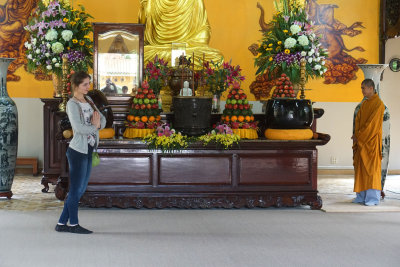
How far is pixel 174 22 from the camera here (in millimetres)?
7398

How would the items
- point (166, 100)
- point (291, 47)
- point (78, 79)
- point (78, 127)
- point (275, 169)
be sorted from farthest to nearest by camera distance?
point (166, 100) → point (291, 47) → point (275, 169) → point (78, 79) → point (78, 127)

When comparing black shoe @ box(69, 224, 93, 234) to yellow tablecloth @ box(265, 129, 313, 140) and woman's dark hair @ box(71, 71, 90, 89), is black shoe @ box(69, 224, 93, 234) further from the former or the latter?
yellow tablecloth @ box(265, 129, 313, 140)

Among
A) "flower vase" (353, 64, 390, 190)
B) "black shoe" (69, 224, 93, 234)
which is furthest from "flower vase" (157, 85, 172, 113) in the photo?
"black shoe" (69, 224, 93, 234)

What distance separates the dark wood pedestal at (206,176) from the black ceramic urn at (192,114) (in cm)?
30

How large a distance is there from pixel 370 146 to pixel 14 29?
5.02 m

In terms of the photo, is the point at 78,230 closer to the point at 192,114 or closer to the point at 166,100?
the point at 192,114

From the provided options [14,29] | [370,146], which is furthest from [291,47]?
[14,29]

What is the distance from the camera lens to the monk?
17.8 ft

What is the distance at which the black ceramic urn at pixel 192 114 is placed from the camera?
5406mm

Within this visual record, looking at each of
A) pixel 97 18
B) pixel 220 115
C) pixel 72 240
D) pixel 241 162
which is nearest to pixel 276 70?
pixel 220 115

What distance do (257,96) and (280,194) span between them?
120 inches

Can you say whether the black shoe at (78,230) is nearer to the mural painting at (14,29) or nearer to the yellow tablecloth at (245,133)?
the yellow tablecloth at (245,133)

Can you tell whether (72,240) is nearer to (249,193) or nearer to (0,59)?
(249,193)

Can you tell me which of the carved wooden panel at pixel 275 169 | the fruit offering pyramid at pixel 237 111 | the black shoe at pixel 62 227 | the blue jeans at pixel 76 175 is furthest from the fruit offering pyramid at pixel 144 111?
the black shoe at pixel 62 227
